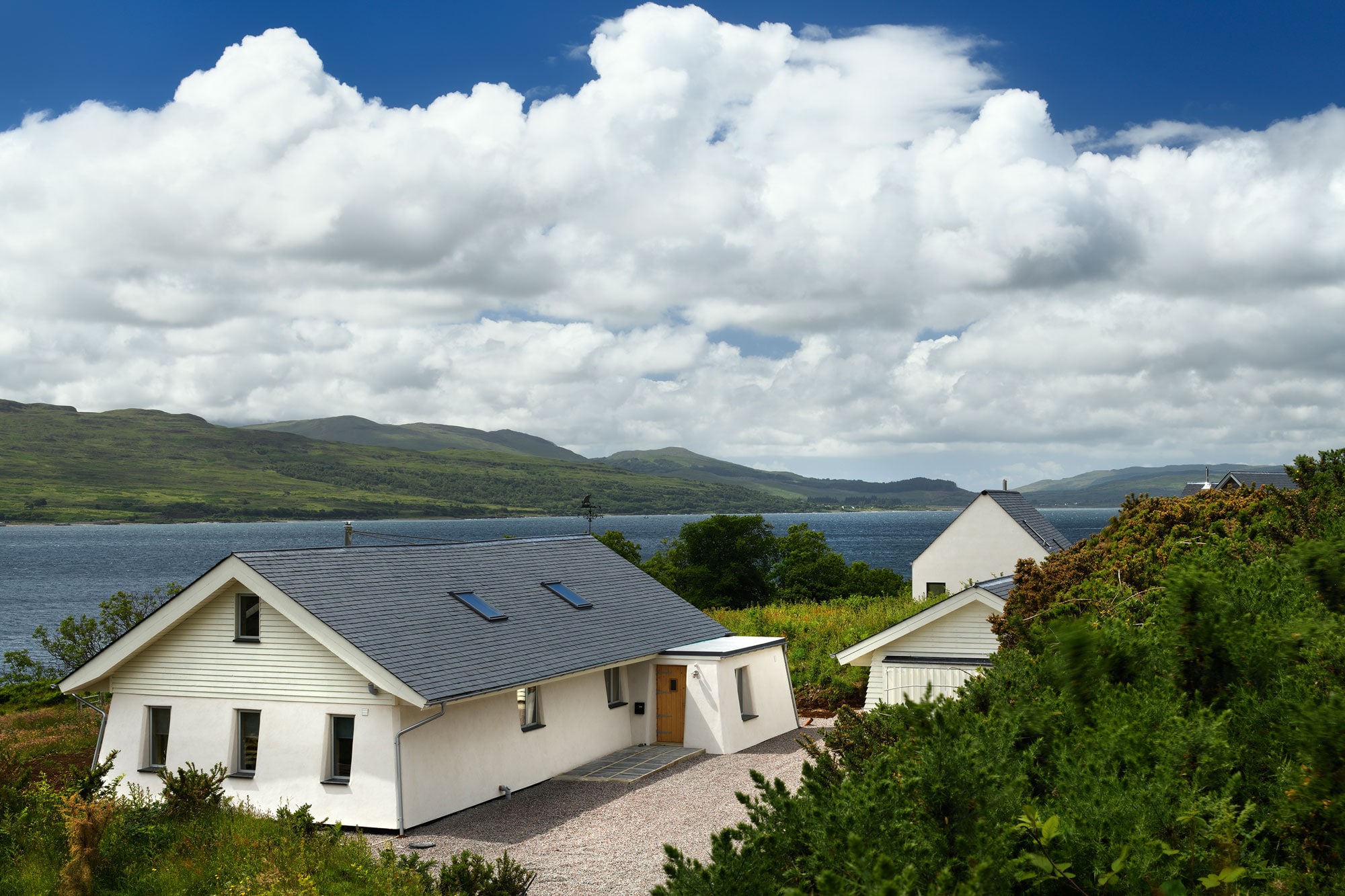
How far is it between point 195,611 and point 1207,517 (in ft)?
65.7

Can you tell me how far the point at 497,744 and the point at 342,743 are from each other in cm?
332

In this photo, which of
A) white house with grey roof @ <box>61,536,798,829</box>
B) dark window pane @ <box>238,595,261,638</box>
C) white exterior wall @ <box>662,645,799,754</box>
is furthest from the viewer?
white exterior wall @ <box>662,645,799,754</box>

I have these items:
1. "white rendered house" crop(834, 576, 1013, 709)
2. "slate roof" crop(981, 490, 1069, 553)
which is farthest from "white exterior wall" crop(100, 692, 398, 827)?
"slate roof" crop(981, 490, 1069, 553)

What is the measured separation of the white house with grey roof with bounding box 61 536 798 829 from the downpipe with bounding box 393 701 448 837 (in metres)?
0.03

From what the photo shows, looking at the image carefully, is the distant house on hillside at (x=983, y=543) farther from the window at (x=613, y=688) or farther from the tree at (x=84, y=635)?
the tree at (x=84, y=635)

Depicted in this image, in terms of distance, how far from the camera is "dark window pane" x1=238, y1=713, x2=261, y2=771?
21.0m

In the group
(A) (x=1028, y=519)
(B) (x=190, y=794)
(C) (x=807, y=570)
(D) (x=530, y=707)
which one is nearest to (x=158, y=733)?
(B) (x=190, y=794)

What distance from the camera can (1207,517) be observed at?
1806cm

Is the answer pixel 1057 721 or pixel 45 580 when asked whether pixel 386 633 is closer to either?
pixel 1057 721

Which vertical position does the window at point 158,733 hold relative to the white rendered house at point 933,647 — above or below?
below

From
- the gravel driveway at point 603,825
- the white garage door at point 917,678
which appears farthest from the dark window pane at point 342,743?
the white garage door at point 917,678

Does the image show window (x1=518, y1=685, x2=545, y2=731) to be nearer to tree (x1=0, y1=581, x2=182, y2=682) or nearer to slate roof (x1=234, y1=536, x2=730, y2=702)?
slate roof (x1=234, y1=536, x2=730, y2=702)

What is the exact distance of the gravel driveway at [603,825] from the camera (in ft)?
54.5

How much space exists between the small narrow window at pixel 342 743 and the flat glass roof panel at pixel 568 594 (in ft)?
26.2
